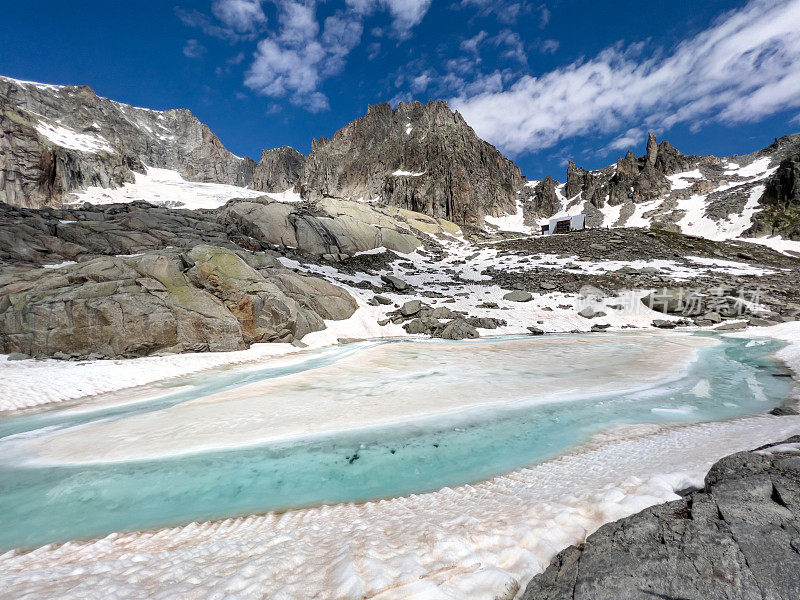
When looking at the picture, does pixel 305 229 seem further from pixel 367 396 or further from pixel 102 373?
pixel 367 396

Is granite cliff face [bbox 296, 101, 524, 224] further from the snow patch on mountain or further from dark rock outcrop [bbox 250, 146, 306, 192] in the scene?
the snow patch on mountain

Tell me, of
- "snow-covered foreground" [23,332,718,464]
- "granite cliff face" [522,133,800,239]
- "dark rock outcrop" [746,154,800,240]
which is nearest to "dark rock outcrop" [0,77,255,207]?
"snow-covered foreground" [23,332,718,464]

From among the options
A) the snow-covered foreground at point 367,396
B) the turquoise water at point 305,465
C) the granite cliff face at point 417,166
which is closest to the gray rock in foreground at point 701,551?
the turquoise water at point 305,465

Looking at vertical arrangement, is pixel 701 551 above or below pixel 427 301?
below

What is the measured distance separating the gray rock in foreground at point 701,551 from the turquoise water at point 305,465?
3.24m

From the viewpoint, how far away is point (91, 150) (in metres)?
119

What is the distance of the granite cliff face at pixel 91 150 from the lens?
80.3 m

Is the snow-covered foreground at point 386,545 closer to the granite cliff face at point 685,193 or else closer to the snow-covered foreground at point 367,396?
the snow-covered foreground at point 367,396

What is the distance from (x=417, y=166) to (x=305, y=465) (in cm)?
12828

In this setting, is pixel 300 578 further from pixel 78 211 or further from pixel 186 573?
pixel 78 211

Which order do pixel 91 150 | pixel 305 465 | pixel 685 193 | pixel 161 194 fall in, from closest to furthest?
1. pixel 305 465
2. pixel 161 194
3. pixel 685 193
4. pixel 91 150

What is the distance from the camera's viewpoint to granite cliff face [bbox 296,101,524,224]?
11412cm

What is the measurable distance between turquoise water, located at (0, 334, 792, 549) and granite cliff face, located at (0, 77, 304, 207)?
111014 mm

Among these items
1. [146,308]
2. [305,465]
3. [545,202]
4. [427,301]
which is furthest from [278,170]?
[305,465]
